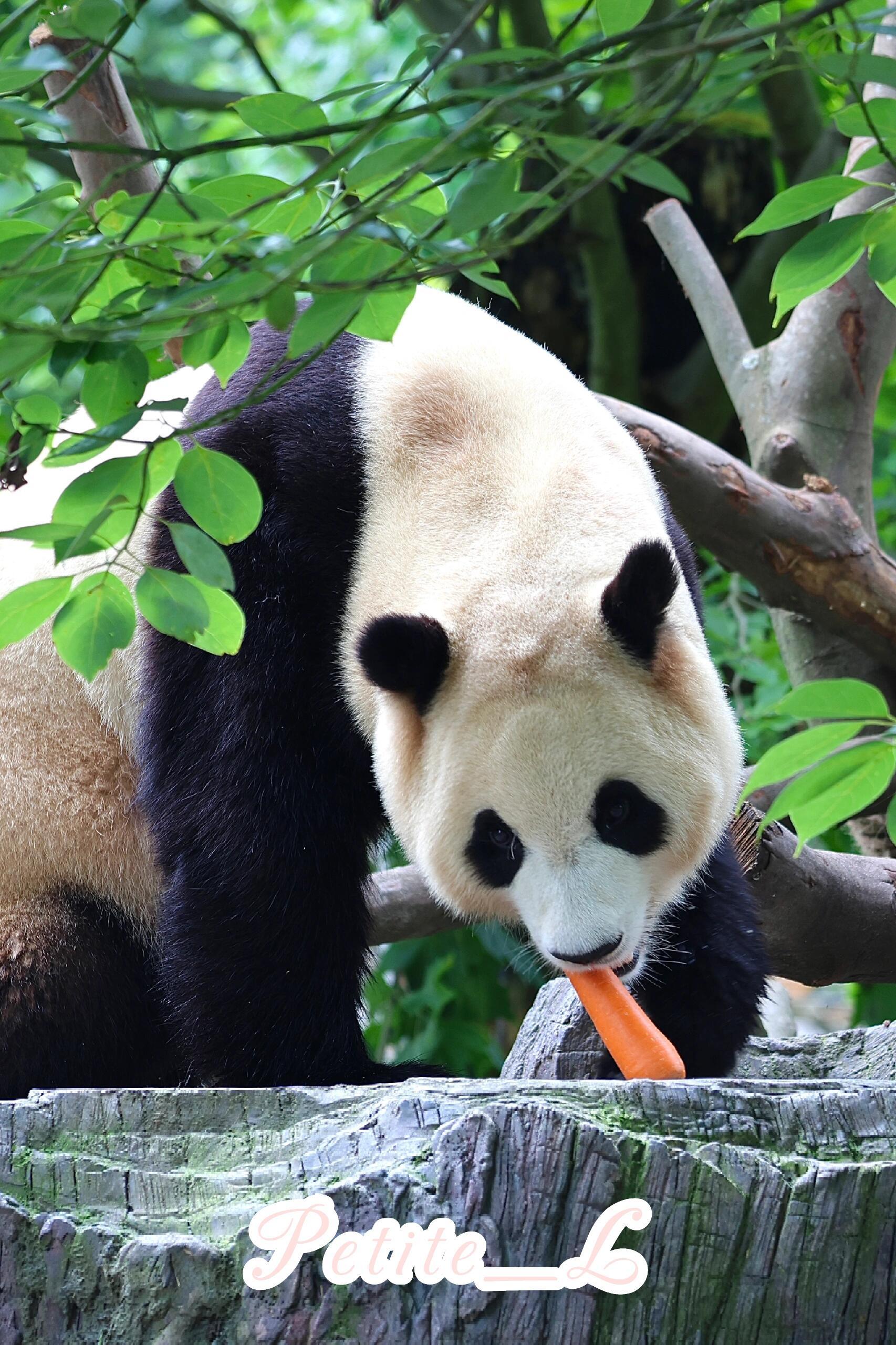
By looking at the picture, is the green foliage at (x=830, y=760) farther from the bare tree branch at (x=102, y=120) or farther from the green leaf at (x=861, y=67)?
the bare tree branch at (x=102, y=120)

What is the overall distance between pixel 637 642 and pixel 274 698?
0.81 metres

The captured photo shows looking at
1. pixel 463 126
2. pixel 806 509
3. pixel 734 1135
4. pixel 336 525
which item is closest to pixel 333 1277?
pixel 734 1135

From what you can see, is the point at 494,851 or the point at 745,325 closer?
the point at 494,851

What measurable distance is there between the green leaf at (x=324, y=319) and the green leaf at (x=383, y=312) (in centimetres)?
15

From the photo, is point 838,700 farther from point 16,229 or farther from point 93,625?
point 16,229

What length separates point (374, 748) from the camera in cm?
291

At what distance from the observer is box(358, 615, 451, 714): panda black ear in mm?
2545

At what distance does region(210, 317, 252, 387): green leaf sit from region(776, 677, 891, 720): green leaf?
2.62 ft

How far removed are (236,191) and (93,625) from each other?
0.64 m

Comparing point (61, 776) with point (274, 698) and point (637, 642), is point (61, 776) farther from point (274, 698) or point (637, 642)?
point (637, 642)

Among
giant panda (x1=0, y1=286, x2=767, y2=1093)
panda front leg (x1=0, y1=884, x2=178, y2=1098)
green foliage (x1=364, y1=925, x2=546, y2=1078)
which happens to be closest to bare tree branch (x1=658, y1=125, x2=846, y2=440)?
green foliage (x1=364, y1=925, x2=546, y2=1078)

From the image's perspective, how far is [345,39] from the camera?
8.20m

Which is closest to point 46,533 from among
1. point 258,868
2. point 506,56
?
point 506,56

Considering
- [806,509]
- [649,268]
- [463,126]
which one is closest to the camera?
[463,126]
